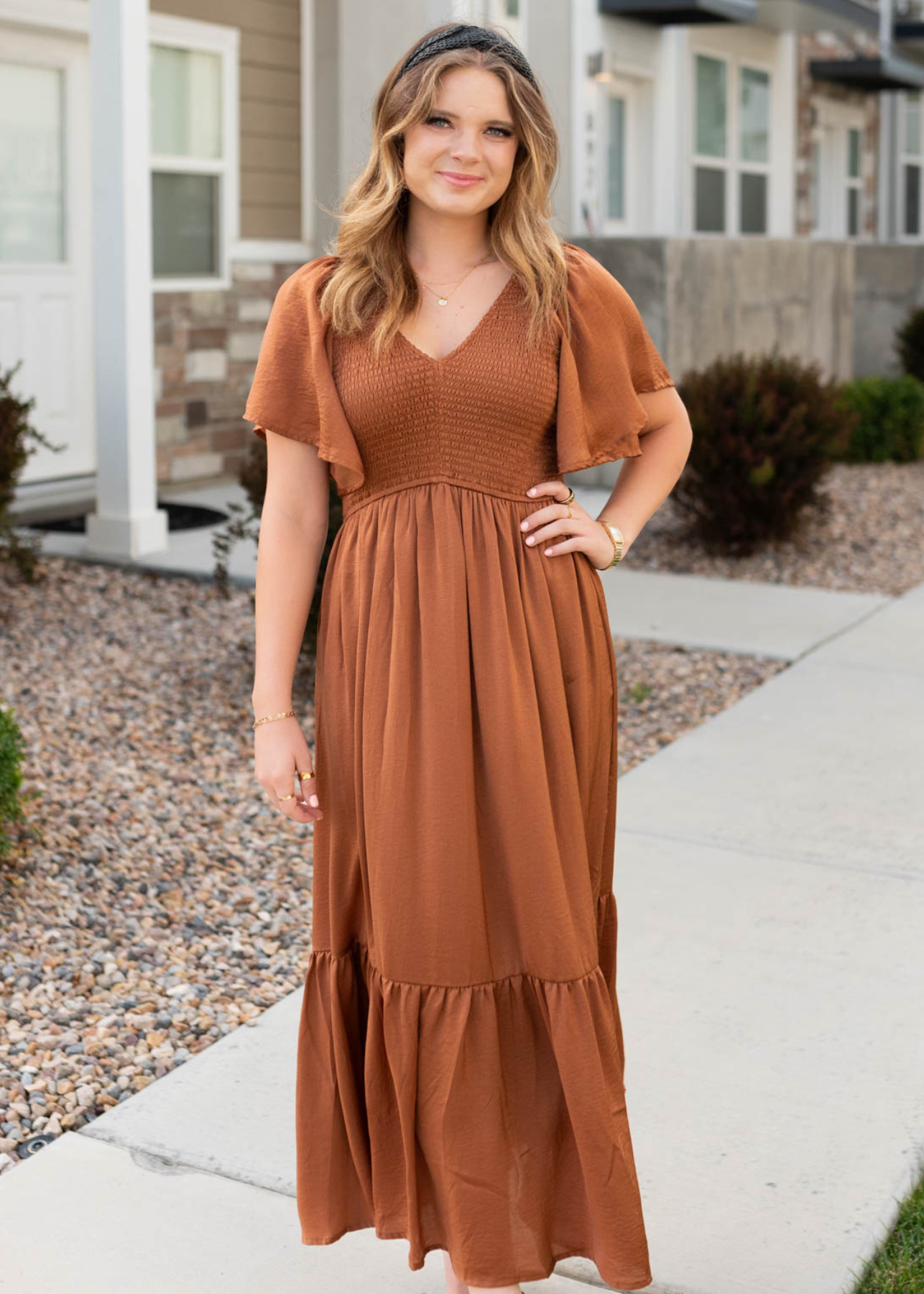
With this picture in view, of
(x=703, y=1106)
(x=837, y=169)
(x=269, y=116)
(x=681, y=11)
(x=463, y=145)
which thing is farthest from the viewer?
(x=837, y=169)

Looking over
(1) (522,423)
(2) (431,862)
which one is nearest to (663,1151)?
(2) (431,862)

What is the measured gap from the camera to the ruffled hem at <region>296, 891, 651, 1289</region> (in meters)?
2.09

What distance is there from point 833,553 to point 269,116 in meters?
4.69

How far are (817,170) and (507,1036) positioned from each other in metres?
15.8

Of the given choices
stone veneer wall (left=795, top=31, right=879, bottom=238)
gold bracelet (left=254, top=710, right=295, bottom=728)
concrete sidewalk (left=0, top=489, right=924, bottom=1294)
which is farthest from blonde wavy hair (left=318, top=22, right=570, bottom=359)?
stone veneer wall (left=795, top=31, right=879, bottom=238)

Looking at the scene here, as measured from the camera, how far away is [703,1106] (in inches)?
115

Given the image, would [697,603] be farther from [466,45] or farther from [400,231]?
[466,45]

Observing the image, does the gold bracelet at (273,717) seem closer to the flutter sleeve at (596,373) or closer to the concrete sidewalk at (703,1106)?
the flutter sleeve at (596,373)

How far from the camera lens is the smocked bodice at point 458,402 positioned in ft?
6.78

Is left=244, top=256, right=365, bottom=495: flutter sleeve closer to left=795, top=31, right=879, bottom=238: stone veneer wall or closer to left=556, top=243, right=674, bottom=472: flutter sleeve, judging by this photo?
left=556, top=243, right=674, bottom=472: flutter sleeve

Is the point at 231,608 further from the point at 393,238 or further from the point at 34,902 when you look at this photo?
the point at 393,238

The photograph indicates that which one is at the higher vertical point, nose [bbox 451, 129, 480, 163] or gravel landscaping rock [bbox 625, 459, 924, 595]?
nose [bbox 451, 129, 480, 163]

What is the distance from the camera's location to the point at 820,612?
280 inches

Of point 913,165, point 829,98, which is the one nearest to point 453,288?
point 829,98
